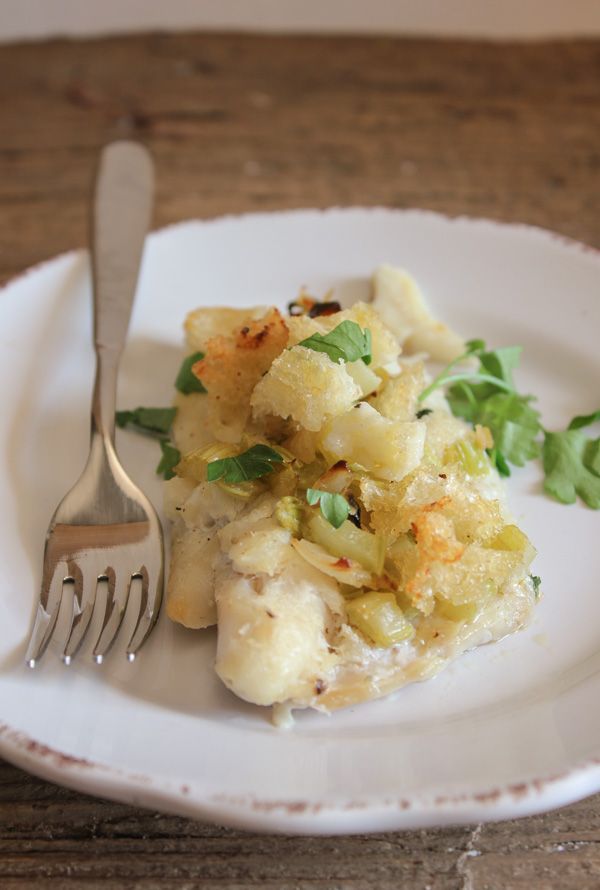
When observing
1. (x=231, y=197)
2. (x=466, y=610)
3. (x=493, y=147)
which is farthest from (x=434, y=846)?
(x=493, y=147)

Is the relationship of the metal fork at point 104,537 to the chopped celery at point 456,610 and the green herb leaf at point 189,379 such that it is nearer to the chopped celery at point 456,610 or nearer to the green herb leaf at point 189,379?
the green herb leaf at point 189,379

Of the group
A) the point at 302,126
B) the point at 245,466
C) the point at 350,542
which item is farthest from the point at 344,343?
the point at 302,126

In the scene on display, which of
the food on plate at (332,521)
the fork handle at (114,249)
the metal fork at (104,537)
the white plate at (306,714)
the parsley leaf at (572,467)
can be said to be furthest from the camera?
the fork handle at (114,249)

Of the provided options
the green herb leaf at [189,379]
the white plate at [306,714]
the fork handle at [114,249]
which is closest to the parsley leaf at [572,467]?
the white plate at [306,714]

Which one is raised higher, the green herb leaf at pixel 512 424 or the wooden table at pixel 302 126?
→ the wooden table at pixel 302 126

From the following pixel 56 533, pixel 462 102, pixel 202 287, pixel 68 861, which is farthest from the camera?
pixel 462 102

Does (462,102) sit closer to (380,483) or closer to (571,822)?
(380,483)

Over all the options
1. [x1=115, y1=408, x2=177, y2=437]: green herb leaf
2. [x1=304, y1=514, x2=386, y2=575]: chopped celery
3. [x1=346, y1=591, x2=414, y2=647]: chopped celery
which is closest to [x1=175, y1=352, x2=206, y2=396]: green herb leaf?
[x1=115, y1=408, x2=177, y2=437]: green herb leaf
